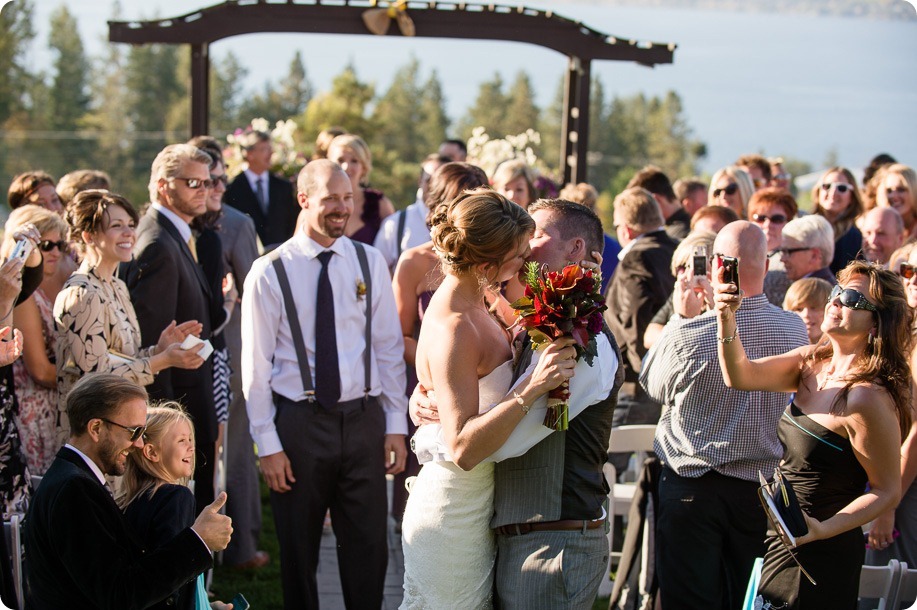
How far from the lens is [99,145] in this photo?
202 feet

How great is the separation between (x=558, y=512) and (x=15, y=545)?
205 centimetres

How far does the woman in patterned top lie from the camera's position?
14.0 feet

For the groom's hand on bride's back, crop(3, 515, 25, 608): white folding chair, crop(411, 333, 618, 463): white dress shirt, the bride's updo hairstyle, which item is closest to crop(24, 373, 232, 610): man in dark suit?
crop(3, 515, 25, 608): white folding chair

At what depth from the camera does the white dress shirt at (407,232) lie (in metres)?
5.83

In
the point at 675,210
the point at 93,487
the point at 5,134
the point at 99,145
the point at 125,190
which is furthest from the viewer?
the point at 99,145

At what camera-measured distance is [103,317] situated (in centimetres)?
432

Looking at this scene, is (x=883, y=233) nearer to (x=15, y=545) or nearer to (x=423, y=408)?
(x=423, y=408)

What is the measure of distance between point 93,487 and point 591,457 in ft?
4.97

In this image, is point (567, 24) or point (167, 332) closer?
point (167, 332)

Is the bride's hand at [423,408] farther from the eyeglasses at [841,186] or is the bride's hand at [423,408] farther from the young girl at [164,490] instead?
the eyeglasses at [841,186]

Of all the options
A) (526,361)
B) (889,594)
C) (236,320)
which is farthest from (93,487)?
(236,320)

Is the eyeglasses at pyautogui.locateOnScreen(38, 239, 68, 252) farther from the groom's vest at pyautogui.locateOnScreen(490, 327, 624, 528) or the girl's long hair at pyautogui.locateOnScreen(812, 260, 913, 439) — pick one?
the girl's long hair at pyautogui.locateOnScreen(812, 260, 913, 439)

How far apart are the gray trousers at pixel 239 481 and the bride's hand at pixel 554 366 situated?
132 inches

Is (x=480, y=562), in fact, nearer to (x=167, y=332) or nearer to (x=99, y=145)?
(x=167, y=332)
